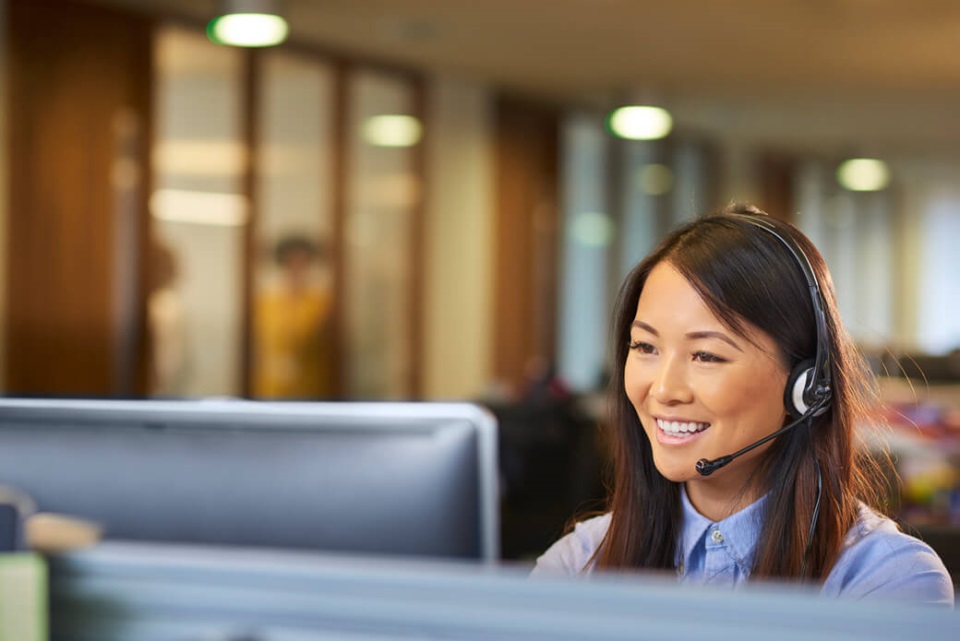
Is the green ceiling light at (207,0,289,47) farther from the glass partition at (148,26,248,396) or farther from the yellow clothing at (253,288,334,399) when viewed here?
the yellow clothing at (253,288,334,399)

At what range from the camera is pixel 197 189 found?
6102 millimetres

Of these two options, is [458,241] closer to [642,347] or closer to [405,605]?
[642,347]

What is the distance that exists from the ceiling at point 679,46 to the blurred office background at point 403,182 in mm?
31

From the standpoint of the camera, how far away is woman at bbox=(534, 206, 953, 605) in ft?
4.26

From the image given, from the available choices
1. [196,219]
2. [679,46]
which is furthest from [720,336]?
[679,46]

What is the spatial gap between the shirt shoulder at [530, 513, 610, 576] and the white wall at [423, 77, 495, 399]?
619cm

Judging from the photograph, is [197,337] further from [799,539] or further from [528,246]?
[799,539]

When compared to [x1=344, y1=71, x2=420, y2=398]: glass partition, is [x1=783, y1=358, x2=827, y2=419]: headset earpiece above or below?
below

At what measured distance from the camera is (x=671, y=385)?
1.30 m

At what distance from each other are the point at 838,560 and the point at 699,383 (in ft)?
0.82

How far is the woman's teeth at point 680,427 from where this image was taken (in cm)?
132

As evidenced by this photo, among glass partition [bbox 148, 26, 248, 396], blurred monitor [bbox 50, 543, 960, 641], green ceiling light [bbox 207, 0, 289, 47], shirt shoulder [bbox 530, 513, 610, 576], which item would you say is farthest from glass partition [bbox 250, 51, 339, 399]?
blurred monitor [bbox 50, 543, 960, 641]

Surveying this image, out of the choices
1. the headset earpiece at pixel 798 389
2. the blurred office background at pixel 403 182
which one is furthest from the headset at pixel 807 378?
the blurred office background at pixel 403 182

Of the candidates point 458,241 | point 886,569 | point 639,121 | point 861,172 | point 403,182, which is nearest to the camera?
point 886,569
